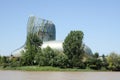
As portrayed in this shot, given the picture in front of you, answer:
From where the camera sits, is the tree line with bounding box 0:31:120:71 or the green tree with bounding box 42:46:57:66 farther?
the tree line with bounding box 0:31:120:71

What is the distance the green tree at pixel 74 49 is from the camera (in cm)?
7154

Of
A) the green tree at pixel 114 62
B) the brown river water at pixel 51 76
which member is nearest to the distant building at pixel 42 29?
the green tree at pixel 114 62

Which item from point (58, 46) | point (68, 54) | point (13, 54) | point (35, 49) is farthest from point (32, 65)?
point (13, 54)

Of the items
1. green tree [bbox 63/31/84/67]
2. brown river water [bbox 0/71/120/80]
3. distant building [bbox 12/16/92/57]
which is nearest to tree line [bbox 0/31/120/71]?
green tree [bbox 63/31/84/67]

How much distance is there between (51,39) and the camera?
416 feet

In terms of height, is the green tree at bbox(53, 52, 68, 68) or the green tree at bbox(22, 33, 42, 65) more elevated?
the green tree at bbox(22, 33, 42, 65)

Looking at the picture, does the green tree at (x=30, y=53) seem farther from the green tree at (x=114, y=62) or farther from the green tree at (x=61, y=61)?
the green tree at (x=114, y=62)

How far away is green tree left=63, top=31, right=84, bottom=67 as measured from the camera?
71537mm

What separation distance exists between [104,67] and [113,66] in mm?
2516

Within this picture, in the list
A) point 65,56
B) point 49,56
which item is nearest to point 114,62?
point 65,56

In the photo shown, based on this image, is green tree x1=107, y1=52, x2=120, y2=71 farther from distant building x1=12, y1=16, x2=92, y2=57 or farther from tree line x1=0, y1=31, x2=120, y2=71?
distant building x1=12, y1=16, x2=92, y2=57

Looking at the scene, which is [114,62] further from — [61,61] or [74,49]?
[61,61]

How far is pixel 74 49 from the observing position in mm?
72250

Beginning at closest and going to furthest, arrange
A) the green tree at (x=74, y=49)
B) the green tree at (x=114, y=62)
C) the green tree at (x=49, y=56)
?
the green tree at (x=49, y=56)
the green tree at (x=74, y=49)
the green tree at (x=114, y=62)
